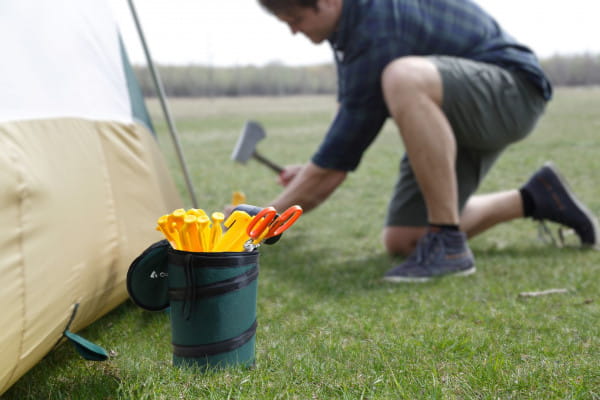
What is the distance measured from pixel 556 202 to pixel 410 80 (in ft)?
3.53

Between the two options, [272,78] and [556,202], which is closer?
[556,202]

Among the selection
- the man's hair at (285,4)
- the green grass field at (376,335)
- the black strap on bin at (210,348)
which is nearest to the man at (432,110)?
the man's hair at (285,4)

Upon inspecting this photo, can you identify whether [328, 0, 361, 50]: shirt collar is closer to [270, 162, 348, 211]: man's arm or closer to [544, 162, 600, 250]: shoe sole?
[270, 162, 348, 211]: man's arm

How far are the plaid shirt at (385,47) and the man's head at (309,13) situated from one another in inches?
1.5

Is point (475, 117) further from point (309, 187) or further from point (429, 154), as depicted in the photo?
point (309, 187)

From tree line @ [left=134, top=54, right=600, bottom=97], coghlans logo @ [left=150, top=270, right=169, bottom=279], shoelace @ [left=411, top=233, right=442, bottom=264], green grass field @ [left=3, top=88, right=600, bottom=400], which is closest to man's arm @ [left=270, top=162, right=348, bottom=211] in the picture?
green grass field @ [left=3, top=88, right=600, bottom=400]

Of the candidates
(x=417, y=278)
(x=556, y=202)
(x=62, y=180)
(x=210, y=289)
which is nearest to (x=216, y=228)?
(x=210, y=289)

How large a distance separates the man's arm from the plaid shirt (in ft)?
0.14

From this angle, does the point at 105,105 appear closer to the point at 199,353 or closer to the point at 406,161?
the point at 199,353

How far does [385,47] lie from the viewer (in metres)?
2.30

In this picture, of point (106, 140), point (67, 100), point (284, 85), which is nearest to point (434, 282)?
point (106, 140)

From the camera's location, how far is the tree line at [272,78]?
26.1 metres

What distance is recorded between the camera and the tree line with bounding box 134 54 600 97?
26.1 meters

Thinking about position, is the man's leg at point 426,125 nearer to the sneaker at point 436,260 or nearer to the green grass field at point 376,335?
the sneaker at point 436,260
